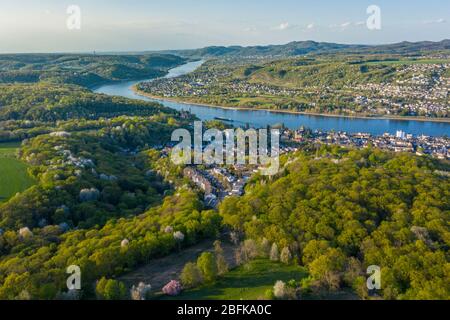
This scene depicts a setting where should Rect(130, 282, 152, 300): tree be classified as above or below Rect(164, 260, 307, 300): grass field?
above

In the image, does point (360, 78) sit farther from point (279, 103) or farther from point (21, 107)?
point (21, 107)

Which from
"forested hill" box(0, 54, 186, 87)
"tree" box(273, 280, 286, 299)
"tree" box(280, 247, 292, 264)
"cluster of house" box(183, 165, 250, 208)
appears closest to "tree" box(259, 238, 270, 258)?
"tree" box(280, 247, 292, 264)

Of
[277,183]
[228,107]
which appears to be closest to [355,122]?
[228,107]

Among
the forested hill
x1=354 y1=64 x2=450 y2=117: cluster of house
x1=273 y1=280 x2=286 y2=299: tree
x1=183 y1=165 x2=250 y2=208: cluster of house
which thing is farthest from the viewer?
the forested hill

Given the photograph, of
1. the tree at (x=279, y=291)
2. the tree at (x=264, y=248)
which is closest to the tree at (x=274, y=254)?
the tree at (x=264, y=248)

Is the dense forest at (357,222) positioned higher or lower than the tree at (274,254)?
higher

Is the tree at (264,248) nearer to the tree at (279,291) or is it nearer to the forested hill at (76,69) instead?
the tree at (279,291)

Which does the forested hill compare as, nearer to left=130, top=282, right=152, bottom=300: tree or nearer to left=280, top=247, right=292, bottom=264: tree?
left=130, top=282, right=152, bottom=300: tree
